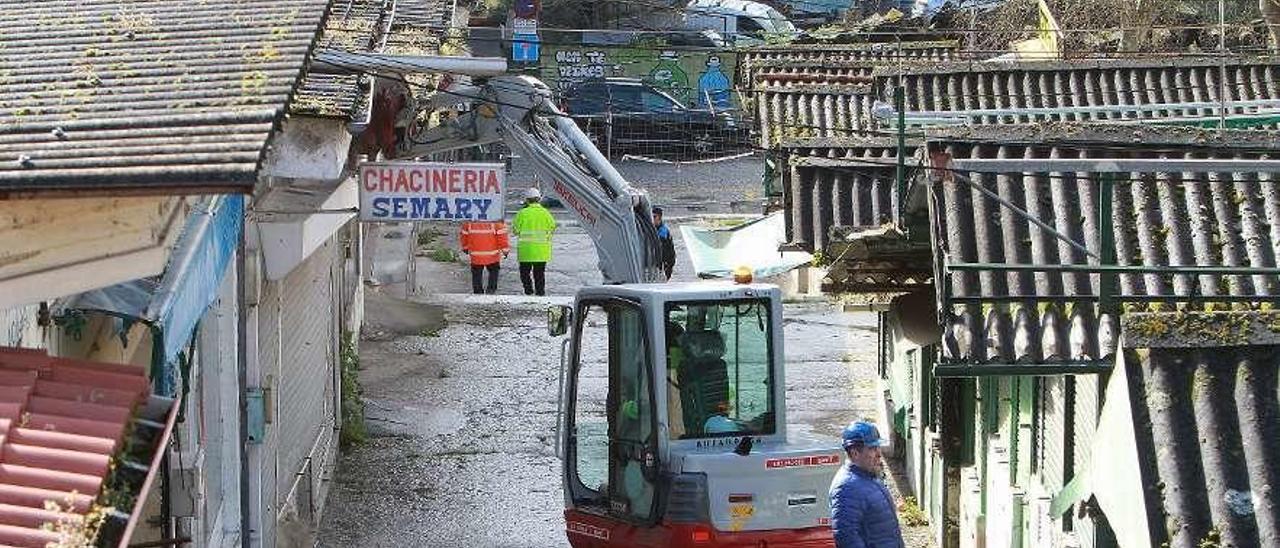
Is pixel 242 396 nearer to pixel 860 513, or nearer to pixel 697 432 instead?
pixel 697 432

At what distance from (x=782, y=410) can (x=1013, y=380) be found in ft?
4.76

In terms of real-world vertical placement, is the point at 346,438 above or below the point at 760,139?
below

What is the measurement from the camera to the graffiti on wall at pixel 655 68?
3991 centimetres

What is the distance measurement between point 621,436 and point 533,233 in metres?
13.3

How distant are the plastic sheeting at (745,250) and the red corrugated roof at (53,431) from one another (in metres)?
10.2

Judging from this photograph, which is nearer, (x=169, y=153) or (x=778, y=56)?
(x=169, y=153)

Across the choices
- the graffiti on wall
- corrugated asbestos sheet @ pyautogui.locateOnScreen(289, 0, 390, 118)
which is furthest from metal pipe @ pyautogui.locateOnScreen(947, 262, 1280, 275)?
the graffiti on wall

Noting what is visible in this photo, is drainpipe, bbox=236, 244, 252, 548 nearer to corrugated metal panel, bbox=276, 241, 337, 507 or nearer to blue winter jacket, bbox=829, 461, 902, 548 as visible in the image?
corrugated metal panel, bbox=276, 241, 337, 507

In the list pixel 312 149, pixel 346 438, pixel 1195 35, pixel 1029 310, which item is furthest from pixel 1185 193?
pixel 1195 35

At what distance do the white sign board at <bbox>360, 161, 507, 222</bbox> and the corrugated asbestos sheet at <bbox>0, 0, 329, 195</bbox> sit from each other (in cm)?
531

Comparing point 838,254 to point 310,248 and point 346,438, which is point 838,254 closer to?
point 310,248

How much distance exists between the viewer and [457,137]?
16266 mm

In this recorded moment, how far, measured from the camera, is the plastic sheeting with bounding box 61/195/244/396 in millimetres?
8414

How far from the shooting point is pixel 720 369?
41.7 feet
